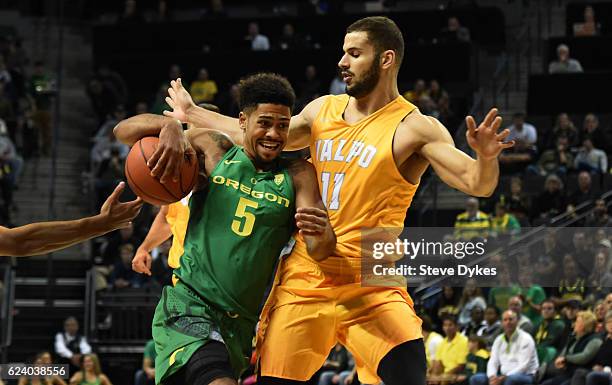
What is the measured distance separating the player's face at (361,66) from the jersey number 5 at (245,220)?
4.14 feet

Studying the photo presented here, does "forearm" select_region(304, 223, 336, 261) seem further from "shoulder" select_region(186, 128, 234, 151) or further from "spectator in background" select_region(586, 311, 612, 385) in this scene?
"spectator in background" select_region(586, 311, 612, 385)

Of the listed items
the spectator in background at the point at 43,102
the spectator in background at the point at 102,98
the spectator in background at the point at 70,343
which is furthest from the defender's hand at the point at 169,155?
the spectator in background at the point at 102,98

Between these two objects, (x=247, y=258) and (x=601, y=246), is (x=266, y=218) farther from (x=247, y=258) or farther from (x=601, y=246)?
(x=601, y=246)

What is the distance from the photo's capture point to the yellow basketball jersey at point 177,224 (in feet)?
29.2

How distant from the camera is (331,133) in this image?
7.24 meters

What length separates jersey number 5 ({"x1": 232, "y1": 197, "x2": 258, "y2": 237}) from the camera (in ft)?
20.8

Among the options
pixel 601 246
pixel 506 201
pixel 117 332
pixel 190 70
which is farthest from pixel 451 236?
pixel 190 70

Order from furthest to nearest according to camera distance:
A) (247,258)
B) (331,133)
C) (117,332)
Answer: (117,332)
(331,133)
(247,258)

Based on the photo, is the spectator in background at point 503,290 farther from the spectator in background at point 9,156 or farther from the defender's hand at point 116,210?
the spectator in background at point 9,156

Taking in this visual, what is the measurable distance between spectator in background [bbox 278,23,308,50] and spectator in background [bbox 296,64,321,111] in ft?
2.69

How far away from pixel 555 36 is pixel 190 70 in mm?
7079

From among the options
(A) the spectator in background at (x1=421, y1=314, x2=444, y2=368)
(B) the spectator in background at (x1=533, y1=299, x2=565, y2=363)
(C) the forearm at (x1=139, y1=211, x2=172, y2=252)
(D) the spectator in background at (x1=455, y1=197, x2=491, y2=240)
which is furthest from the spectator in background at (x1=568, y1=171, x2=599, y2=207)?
(C) the forearm at (x1=139, y1=211, x2=172, y2=252)

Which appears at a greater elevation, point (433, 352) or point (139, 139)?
point (139, 139)

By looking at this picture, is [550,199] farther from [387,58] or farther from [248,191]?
[248,191]
